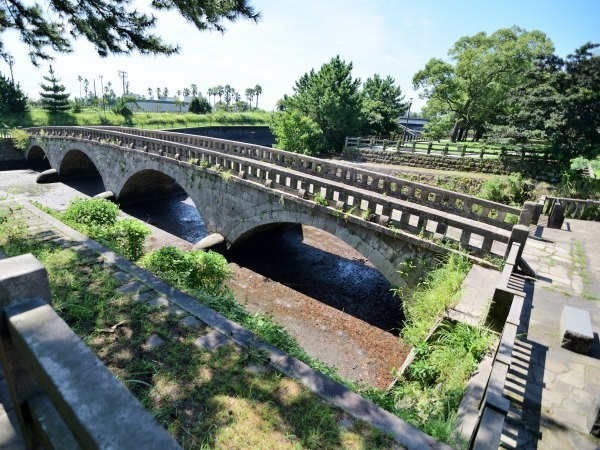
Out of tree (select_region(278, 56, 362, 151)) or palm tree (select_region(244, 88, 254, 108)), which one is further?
palm tree (select_region(244, 88, 254, 108))

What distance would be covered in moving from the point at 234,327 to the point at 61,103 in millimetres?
48510

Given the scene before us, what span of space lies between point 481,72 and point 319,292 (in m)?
23.8

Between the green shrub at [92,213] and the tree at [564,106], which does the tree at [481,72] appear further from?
the green shrub at [92,213]

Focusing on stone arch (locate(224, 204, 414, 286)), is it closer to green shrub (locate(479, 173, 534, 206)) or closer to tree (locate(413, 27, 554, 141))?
green shrub (locate(479, 173, 534, 206))

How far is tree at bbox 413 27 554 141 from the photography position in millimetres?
25500

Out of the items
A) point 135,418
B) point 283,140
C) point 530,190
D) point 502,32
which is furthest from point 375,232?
point 502,32

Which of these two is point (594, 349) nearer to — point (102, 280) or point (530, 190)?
point (102, 280)

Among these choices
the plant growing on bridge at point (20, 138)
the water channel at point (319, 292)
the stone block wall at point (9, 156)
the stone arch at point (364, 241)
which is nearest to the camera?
the stone arch at point (364, 241)

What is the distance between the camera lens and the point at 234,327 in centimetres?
460

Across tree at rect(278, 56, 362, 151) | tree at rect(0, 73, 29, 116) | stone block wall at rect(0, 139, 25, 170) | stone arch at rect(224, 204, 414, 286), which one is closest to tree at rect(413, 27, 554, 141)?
tree at rect(278, 56, 362, 151)

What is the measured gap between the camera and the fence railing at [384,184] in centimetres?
1037

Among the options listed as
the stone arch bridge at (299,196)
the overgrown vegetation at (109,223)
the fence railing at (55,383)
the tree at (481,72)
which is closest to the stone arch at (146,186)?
the stone arch bridge at (299,196)

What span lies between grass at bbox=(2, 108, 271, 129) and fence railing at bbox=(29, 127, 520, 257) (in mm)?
24653

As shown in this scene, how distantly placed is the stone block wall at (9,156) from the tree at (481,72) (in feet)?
117
